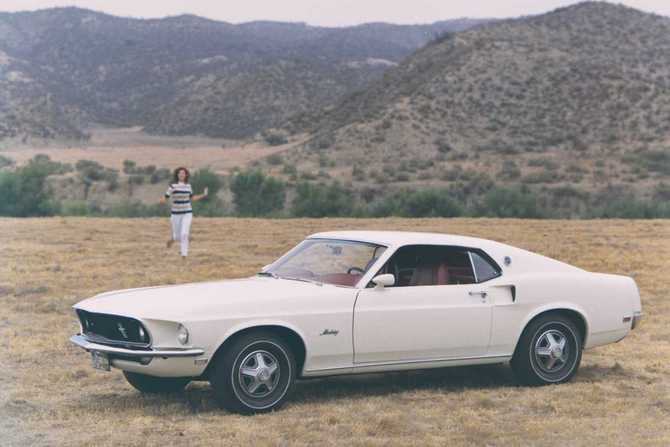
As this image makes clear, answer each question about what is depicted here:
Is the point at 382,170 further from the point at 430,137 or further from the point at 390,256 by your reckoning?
the point at 390,256

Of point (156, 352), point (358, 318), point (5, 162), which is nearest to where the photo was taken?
point (156, 352)

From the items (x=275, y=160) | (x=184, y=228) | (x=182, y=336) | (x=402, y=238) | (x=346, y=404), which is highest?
(x=275, y=160)

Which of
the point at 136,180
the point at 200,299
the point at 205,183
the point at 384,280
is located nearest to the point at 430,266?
the point at 384,280

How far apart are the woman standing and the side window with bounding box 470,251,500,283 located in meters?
9.97

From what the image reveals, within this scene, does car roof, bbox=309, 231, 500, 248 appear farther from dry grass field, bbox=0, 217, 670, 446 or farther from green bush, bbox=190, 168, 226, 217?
green bush, bbox=190, 168, 226, 217

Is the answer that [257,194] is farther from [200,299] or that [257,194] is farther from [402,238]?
[200,299]

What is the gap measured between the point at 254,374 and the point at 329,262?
1401 mm

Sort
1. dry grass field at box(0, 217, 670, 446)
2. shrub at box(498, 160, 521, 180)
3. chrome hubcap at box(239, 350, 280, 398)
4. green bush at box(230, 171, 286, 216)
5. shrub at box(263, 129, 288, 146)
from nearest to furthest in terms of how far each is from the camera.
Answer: dry grass field at box(0, 217, 670, 446), chrome hubcap at box(239, 350, 280, 398), green bush at box(230, 171, 286, 216), shrub at box(498, 160, 521, 180), shrub at box(263, 129, 288, 146)

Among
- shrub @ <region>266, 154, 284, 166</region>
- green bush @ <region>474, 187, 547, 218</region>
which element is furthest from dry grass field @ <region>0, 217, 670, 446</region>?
shrub @ <region>266, 154, 284, 166</region>

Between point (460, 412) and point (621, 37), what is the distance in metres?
72.0

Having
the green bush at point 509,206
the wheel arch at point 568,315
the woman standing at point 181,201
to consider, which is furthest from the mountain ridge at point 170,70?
the wheel arch at point 568,315

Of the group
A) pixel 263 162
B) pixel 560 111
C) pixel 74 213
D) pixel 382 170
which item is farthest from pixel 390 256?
pixel 560 111

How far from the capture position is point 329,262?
916 centimetres

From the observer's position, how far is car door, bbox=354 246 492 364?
8.69m
